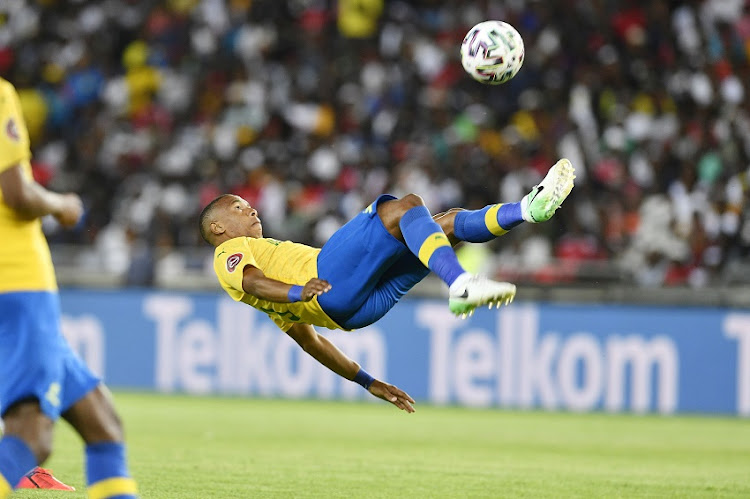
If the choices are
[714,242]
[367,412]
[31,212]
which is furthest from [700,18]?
[31,212]

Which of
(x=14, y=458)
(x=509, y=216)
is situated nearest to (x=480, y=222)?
(x=509, y=216)

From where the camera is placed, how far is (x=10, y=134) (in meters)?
5.08

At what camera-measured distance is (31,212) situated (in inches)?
201

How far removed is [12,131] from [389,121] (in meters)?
14.2

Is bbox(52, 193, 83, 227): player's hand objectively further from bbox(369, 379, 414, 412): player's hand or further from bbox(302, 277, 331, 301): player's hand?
bbox(369, 379, 414, 412): player's hand

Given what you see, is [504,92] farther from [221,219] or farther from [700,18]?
[221,219]

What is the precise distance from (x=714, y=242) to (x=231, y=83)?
903cm

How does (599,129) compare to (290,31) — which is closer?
(599,129)

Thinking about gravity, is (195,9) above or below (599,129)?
above

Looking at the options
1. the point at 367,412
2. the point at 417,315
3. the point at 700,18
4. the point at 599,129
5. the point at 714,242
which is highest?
the point at 700,18

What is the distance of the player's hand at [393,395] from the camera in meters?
7.53

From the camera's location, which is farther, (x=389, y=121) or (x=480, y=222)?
(x=389, y=121)

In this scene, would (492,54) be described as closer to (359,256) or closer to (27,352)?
(359,256)

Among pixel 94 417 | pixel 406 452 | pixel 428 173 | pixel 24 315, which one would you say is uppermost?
pixel 428 173
